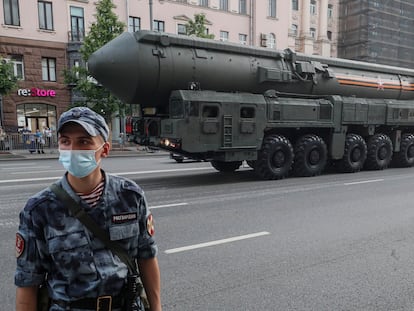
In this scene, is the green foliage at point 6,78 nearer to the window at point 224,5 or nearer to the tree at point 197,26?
the tree at point 197,26

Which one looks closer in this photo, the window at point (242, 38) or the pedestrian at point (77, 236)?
the pedestrian at point (77, 236)

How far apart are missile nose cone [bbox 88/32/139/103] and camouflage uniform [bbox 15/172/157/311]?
716 centimetres

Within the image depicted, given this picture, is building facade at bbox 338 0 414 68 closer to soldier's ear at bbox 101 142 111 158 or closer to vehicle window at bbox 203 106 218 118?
vehicle window at bbox 203 106 218 118

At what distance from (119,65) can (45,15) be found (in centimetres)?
2262

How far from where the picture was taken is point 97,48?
23703mm

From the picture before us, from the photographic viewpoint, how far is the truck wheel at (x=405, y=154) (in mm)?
14195

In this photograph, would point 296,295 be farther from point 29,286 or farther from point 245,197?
point 245,197

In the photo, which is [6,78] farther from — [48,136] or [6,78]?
[48,136]

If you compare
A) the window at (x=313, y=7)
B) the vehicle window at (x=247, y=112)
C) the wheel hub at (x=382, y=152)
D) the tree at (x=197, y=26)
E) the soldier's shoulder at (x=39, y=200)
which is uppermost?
the window at (x=313, y=7)

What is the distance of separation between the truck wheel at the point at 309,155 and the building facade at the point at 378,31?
40.6 m

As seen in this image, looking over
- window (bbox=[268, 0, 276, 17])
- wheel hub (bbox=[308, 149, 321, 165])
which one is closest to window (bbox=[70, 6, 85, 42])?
window (bbox=[268, 0, 276, 17])

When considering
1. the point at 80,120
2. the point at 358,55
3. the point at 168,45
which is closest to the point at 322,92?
the point at 168,45

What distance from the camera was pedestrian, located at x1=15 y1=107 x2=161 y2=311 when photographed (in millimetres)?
1794

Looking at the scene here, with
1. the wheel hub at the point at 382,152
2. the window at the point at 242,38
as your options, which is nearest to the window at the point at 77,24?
the window at the point at 242,38
